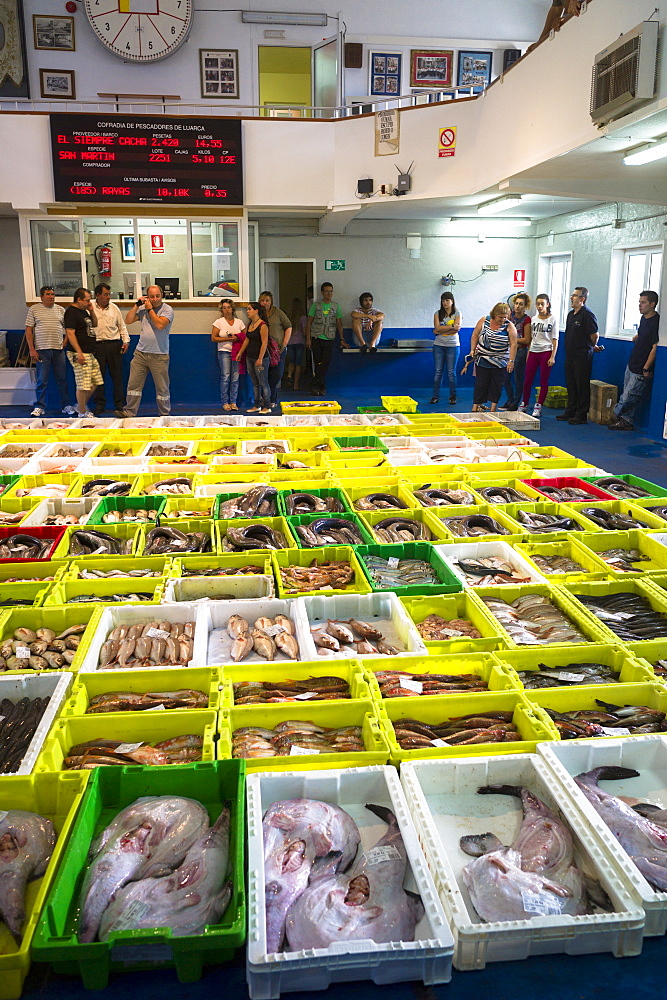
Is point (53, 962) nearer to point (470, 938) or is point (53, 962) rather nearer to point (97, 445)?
point (470, 938)

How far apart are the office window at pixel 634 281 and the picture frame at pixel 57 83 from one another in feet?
32.6

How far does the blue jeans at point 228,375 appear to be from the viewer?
1154 cm

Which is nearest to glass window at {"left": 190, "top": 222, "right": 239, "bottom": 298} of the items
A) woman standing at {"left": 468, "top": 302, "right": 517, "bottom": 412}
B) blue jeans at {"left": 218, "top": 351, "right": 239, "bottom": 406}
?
blue jeans at {"left": 218, "top": 351, "right": 239, "bottom": 406}

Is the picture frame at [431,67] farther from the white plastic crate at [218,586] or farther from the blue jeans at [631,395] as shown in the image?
the white plastic crate at [218,586]

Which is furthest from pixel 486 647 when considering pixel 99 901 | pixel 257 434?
pixel 257 434

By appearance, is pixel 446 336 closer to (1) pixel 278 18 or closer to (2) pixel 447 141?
(2) pixel 447 141

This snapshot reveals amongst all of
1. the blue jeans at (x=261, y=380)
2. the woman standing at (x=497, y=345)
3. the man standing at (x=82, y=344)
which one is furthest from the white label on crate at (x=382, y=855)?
the blue jeans at (x=261, y=380)

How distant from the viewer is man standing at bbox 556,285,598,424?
11.1 meters

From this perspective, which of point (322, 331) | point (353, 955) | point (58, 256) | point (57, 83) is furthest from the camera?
point (57, 83)

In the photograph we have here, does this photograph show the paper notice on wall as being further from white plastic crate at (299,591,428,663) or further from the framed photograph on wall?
white plastic crate at (299,591,428,663)

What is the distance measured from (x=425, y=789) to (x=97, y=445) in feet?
17.1

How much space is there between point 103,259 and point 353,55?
6112 mm

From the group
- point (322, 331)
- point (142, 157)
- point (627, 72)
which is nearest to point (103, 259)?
point (142, 157)

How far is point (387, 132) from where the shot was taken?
37.8 feet
